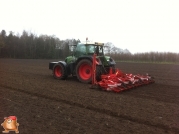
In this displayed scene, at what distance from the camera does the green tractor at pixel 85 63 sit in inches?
386

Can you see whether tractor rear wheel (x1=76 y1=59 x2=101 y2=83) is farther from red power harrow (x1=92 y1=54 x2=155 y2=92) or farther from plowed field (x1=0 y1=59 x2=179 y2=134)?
plowed field (x1=0 y1=59 x2=179 y2=134)

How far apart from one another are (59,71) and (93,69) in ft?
9.49

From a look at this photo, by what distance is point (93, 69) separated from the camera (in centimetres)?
909

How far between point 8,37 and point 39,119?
1842 inches

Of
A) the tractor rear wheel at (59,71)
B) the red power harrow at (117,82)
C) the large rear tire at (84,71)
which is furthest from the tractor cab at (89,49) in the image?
the red power harrow at (117,82)

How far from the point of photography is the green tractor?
981cm

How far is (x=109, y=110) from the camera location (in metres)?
5.52

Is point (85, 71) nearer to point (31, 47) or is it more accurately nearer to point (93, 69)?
point (93, 69)

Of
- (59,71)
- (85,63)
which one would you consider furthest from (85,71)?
(59,71)

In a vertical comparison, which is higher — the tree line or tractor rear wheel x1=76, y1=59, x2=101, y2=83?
the tree line

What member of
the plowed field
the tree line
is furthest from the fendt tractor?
the tree line

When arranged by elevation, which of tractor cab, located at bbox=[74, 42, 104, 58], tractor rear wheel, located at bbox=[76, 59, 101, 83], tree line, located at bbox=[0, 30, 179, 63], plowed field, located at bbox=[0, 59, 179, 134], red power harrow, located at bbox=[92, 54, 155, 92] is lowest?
plowed field, located at bbox=[0, 59, 179, 134]

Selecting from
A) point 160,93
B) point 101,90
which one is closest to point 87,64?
point 101,90

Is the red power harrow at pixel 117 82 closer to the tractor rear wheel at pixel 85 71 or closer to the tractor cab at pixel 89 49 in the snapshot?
the tractor rear wheel at pixel 85 71
